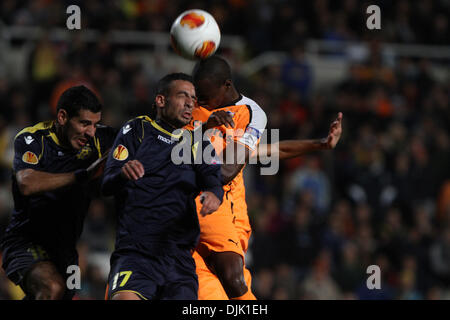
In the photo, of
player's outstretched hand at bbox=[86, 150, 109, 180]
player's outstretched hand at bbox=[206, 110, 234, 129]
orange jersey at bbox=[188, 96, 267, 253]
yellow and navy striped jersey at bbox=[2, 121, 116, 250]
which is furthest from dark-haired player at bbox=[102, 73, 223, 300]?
yellow and navy striped jersey at bbox=[2, 121, 116, 250]

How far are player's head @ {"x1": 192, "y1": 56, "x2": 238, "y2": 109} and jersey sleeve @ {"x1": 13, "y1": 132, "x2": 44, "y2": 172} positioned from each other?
4.19 feet

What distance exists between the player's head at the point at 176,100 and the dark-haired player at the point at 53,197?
0.65 m

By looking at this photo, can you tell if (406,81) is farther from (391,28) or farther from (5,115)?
(5,115)

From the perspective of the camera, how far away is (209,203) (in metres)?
4.69

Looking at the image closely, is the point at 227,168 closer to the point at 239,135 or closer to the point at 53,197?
the point at 239,135

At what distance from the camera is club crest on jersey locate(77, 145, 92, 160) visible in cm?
572

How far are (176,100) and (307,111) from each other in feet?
25.8

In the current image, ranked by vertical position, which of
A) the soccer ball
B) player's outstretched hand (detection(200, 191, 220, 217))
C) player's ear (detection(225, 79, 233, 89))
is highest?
the soccer ball

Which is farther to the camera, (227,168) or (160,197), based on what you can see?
(227,168)

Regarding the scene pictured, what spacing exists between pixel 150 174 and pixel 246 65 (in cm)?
929

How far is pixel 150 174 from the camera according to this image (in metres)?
4.94
